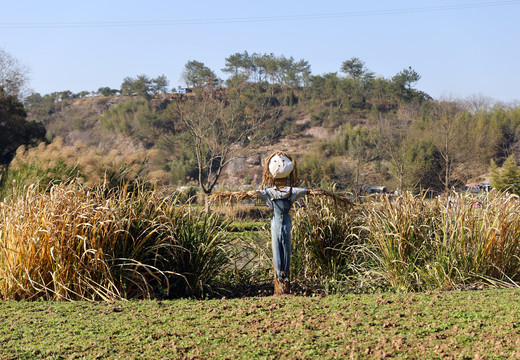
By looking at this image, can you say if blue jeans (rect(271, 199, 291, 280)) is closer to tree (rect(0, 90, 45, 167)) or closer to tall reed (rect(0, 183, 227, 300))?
tall reed (rect(0, 183, 227, 300))

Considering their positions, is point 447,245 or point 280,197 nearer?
point 280,197

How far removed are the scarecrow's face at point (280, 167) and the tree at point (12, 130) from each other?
77.3 ft

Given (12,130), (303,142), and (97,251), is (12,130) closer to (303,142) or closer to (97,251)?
(97,251)

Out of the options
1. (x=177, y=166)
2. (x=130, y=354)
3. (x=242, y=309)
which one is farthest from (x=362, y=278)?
(x=177, y=166)

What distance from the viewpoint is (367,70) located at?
6731cm

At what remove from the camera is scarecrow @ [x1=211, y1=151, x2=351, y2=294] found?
5.25 m

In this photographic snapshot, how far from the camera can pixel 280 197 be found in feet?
17.5

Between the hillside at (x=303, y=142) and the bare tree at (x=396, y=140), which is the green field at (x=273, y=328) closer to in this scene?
the hillside at (x=303, y=142)

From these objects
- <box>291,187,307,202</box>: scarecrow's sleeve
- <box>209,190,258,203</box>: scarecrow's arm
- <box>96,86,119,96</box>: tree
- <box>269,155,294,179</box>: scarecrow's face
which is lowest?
<box>209,190,258,203</box>: scarecrow's arm

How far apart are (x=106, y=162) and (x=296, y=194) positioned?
5.13m

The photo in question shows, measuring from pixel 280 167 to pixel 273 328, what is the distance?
2161mm

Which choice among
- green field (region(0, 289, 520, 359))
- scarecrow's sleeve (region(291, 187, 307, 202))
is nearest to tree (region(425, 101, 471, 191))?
scarecrow's sleeve (region(291, 187, 307, 202))

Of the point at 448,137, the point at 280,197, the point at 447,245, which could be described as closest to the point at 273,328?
the point at 280,197

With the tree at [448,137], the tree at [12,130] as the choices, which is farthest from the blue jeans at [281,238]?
the tree at [12,130]
